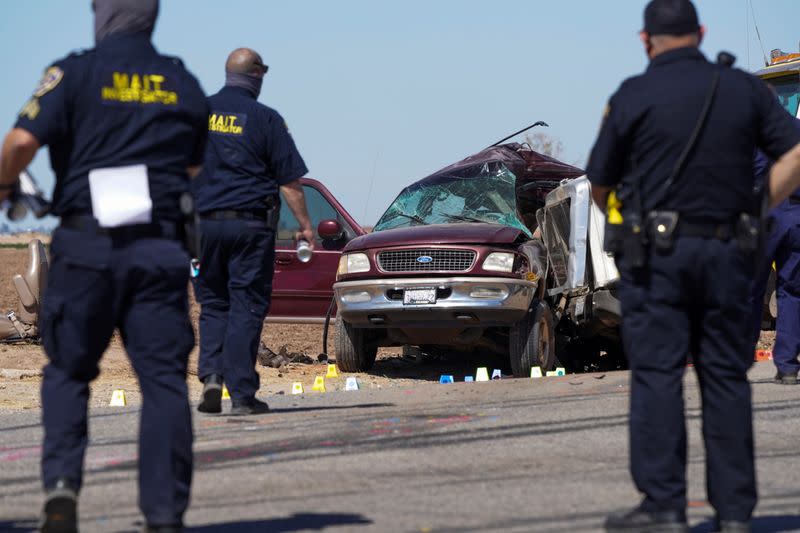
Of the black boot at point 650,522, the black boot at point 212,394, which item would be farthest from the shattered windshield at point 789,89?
the black boot at point 650,522

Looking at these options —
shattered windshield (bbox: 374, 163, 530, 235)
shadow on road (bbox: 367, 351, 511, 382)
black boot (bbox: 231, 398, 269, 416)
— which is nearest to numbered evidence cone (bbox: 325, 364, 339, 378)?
shadow on road (bbox: 367, 351, 511, 382)

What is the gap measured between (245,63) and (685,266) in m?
4.69

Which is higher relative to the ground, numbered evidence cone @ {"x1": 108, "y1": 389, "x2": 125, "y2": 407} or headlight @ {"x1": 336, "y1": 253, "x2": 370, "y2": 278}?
headlight @ {"x1": 336, "y1": 253, "x2": 370, "y2": 278}

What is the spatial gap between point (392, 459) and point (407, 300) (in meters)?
5.23

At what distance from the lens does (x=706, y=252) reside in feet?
14.7

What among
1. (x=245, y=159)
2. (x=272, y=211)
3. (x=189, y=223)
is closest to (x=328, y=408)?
(x=272, y=211)

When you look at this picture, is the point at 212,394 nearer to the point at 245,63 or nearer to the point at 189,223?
the point at 245,63

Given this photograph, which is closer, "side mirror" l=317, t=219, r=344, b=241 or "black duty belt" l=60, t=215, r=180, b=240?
"black duty belt" l=60, t=215, r=180, b=240

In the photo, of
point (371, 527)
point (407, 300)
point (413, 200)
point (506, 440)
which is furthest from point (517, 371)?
point (371, 527)

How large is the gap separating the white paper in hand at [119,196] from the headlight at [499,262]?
7.39 m

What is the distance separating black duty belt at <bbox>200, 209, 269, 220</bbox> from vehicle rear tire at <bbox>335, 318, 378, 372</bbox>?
412 cm

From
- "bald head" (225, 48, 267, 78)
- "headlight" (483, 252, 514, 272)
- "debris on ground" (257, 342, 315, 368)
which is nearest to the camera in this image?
"bald head" (225, 48, 267, 78)

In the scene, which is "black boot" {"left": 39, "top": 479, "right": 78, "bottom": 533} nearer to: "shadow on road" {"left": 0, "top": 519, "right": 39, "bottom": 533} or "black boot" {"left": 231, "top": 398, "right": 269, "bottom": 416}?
"shadow on road" {"left": 0, "top": 519, "right": 39, "bottom": 533}

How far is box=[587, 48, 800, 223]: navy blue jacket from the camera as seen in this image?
450cm
